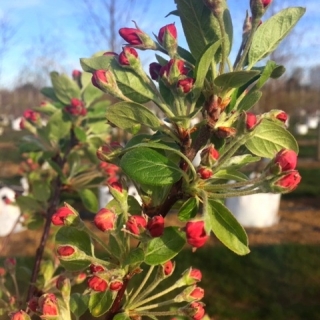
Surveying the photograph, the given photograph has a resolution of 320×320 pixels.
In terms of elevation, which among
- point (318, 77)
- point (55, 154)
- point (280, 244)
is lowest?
point (318, 77)

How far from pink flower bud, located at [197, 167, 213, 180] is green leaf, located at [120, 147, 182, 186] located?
0.03 metres

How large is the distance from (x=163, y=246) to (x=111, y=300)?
13 cm

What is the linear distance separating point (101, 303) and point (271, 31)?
0.53 meters

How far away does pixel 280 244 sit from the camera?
5.12 metres

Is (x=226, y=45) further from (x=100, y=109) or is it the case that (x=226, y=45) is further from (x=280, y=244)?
(x=280, y=244)

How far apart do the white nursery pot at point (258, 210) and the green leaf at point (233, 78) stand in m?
5.32

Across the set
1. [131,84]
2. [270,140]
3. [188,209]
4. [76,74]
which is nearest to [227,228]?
[188,209]

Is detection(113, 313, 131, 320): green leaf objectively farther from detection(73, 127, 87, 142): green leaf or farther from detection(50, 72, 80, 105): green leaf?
detection(50, 72, 80, 105): green leaf

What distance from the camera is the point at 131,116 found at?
757 mm

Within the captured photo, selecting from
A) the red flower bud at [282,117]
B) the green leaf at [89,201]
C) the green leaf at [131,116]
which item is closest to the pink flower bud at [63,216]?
the green leaf at [131,116]

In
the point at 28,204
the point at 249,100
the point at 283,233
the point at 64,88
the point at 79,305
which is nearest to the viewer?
the point at 249,100

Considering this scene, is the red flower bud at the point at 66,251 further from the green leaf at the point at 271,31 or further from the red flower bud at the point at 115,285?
the green leaf at the point at 271,31

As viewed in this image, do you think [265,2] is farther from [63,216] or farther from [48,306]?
[48,306]

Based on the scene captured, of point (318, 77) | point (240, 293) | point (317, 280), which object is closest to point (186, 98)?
point (240, 293)
